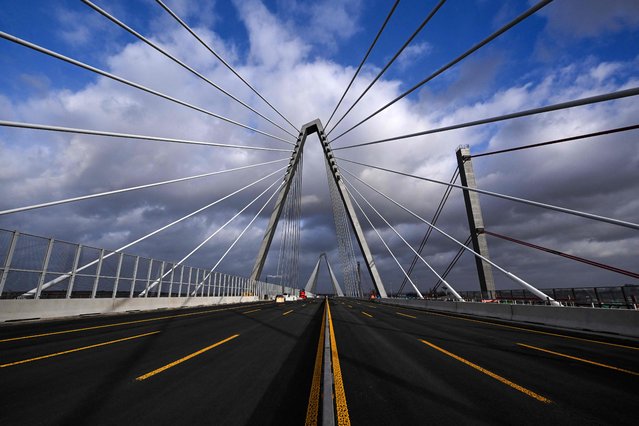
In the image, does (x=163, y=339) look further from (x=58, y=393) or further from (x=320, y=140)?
(x=320, y=140)

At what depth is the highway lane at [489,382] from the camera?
3752 millimetres

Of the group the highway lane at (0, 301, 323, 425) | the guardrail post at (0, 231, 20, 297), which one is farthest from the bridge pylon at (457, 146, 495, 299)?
the guardrail post at (0, 231, 20, 297)

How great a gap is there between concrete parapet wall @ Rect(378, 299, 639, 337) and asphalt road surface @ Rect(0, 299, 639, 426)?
202 centimetres

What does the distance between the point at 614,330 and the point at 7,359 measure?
1610 cm

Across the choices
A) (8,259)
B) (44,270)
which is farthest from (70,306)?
(8,259)

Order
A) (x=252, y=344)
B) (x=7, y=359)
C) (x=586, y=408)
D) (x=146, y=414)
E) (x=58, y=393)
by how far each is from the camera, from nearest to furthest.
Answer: (x=146, y=414) → (x=586, y=408) → (x=58, y=393) → (x=7, y=359) → (x=252, y=344)

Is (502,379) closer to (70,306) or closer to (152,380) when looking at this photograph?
(152,380)

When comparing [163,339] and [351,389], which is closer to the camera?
[351,389]

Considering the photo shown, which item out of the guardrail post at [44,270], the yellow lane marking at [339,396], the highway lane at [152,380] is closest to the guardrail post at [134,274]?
the guardrail post at [44,270]

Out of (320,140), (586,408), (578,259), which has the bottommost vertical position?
(586,408)

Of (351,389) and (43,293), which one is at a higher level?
(43,293)

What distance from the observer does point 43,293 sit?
13969mm

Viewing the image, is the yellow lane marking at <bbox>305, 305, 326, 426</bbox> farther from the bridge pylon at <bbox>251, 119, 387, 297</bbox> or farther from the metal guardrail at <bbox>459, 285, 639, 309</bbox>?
the bridge pylon at <bbox>251, 119, 387, 297</bbox>

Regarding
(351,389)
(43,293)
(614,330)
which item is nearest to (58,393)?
(351,389)
